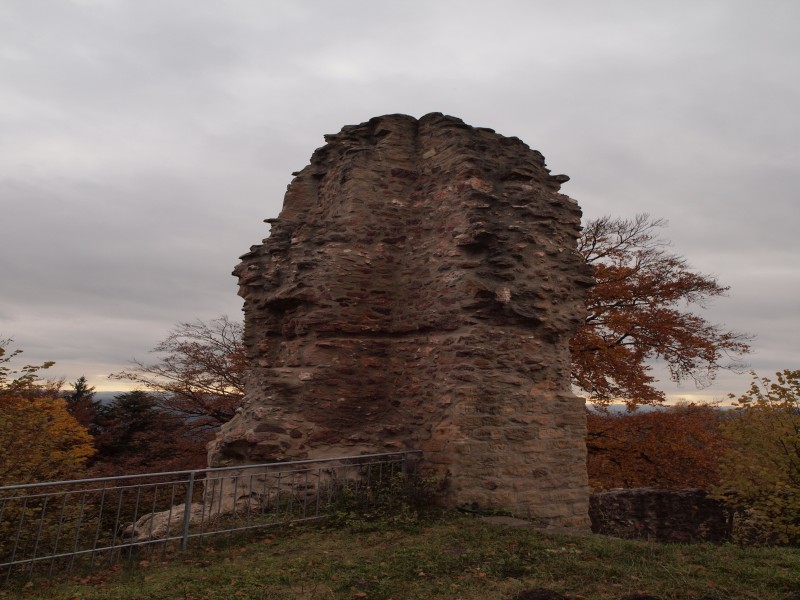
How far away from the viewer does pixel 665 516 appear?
8.78 m

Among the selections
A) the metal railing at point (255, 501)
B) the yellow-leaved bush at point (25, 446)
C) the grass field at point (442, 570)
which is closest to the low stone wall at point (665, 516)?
the grass field at point (442, 570)

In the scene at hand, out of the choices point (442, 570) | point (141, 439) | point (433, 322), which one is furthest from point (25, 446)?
point (141, 439)

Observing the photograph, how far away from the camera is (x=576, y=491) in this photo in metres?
7.97

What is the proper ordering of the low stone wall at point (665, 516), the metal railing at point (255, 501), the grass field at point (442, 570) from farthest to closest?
the low stone wall at point (665, 516) < the metal railing at point (255, 501) < the grass field at point (442, 570)

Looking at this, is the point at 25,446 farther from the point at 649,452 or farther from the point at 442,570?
the point at 649,452

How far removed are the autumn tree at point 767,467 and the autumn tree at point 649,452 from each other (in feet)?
19.4

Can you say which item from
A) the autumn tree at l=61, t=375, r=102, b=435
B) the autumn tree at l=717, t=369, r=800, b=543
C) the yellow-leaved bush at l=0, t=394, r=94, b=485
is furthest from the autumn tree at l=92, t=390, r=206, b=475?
the autumn tree at l=717, t=369, r=800, b=543

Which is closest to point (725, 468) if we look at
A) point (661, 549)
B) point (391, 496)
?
point (661, 549)

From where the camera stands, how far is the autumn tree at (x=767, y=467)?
7.01 meters

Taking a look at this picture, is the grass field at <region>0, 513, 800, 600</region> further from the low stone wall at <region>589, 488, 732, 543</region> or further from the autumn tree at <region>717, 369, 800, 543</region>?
the low stone wall at <region>589, 488, 732, 543</region>

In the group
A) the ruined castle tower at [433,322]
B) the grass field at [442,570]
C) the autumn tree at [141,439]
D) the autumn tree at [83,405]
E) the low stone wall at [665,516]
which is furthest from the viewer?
the autumn tree at [83,405]

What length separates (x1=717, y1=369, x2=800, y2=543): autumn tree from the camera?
7008mm

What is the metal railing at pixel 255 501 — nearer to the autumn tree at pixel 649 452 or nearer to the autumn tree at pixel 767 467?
the autumn tree at pixel 767 467

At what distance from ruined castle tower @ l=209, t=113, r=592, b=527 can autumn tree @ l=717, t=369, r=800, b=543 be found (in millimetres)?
1971
